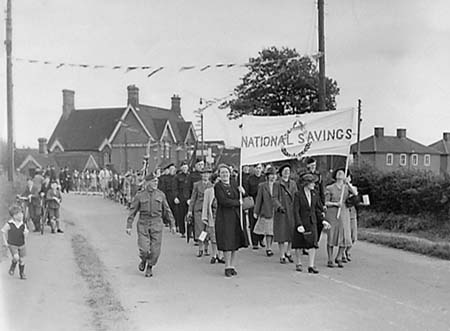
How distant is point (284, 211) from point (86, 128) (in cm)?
358

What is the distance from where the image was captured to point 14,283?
6.50m

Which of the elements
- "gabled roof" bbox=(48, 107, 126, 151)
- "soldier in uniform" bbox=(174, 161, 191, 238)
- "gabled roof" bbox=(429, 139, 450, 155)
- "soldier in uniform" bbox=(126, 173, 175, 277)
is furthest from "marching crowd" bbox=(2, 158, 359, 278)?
"gabled roof" bbox=(429, 139, 450, 155)

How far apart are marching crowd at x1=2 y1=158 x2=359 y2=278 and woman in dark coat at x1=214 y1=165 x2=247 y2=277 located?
14 millimetres

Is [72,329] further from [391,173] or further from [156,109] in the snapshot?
[391,173]

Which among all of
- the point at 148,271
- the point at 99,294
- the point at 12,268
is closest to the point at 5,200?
the point at 12,268

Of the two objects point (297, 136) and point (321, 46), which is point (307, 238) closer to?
point (297, 136)

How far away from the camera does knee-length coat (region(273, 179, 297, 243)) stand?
33.6 ft

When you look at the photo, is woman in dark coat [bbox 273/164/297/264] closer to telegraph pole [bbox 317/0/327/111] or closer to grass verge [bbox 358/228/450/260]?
grass verge [bbox 358/228/450/260]

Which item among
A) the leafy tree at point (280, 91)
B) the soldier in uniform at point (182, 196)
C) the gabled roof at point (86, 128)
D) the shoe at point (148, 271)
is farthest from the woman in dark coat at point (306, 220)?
the leafy tree at point (280, 91)

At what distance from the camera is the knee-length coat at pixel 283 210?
10.2 metres

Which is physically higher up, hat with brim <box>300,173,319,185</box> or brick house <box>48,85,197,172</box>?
brick house <box>48,85,197,172</box>

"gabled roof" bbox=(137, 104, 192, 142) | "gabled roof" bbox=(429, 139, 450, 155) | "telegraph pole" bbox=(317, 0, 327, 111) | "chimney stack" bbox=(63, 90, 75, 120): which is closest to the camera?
"chimney stack" bbox=(63, 90, 75, 120)

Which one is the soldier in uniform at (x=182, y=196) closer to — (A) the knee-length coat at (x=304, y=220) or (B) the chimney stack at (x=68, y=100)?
(A) the knee-length coat at (x=304, y=220)

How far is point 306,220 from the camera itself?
362 inches
